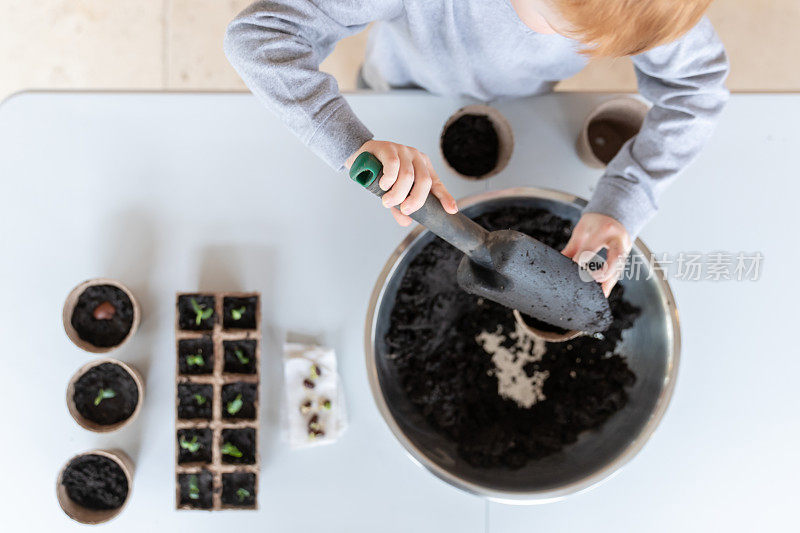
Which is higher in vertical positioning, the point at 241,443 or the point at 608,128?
the point at 608,128

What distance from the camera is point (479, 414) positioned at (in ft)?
2.77

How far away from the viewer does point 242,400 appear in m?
0.84

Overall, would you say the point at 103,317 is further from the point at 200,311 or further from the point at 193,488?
the point at 193,488

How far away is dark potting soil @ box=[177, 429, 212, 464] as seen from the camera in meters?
0.82

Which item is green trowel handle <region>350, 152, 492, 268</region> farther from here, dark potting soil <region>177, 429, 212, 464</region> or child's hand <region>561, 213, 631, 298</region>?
dark potting soil <region>177, 429, 212, 464</region>

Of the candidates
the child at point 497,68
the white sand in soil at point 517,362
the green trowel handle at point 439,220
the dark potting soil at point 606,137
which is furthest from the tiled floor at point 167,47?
the green trowel handle at point 439,220

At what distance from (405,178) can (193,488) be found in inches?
21.3

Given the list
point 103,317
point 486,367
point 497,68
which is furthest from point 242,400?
point 497,68

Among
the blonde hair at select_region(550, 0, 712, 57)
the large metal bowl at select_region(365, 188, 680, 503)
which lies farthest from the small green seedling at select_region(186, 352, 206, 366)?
the blonde hair at select_region(550, 0, 712, 57)

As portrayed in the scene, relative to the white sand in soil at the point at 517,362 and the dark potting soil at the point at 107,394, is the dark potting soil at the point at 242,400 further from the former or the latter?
the white sand in soil at the point at 517,362

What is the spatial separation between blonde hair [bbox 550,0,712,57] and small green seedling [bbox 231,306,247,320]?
0.54 metres

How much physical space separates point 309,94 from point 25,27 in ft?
3.81

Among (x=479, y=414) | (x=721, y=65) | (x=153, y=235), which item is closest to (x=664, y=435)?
(x=479, y=414)

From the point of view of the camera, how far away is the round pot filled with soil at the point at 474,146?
2.69 ft
